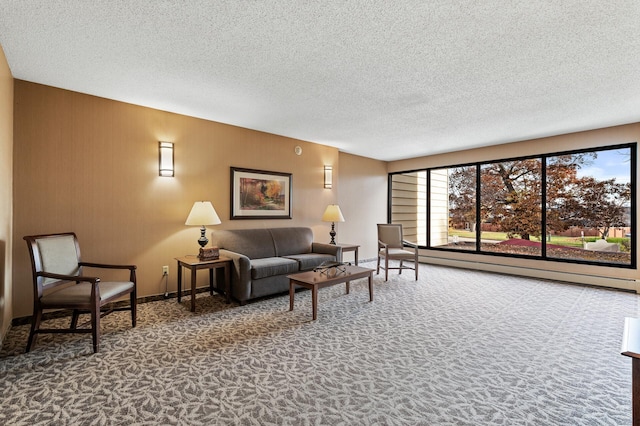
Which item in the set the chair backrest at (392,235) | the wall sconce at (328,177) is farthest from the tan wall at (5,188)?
the chair backrest at (392,235)

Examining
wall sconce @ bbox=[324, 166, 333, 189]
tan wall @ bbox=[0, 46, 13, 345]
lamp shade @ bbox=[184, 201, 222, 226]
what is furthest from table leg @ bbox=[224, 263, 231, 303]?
wall sconce @ bbox=[324, 166, 333, 189]

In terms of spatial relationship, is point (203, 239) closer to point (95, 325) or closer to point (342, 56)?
point (95, 325)

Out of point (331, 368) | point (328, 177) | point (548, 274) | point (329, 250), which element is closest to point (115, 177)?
point (329, 250)

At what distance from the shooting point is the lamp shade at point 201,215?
3877mm

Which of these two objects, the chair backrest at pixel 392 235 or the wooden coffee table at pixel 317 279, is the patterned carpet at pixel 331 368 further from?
the chair backrest at pixel 392 235

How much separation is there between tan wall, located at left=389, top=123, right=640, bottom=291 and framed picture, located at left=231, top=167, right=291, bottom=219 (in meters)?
3.61

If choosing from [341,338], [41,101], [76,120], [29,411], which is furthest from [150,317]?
[41,101]

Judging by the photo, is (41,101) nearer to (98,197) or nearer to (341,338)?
(98,197)

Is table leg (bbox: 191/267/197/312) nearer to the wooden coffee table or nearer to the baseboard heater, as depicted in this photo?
the wooden coffee table

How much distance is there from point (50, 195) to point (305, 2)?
338 centimetres

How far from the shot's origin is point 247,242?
4.48m

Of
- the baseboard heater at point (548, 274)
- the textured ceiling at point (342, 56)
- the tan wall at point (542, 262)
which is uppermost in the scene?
the textured ceiling at point (342, 56)

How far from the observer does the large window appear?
4711 mm

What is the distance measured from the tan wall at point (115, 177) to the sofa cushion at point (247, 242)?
27 centimetres
